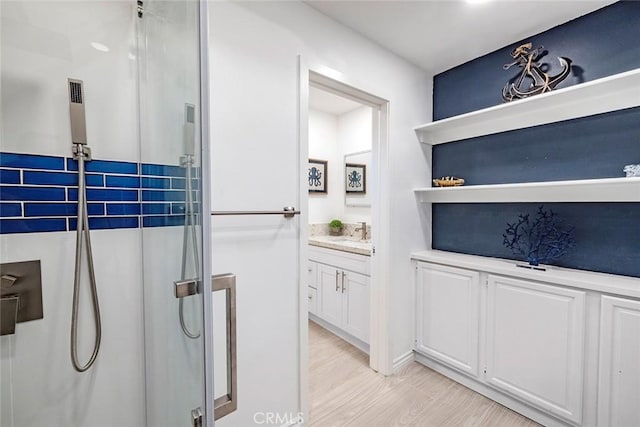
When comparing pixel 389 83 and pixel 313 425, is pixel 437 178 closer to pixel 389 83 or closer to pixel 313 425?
pixel 389 83

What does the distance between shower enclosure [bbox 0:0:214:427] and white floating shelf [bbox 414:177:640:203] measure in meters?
1.92

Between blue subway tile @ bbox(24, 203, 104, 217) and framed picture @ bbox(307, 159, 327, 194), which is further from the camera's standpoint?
framed picture @ bbox(307, 159, 327, 194)

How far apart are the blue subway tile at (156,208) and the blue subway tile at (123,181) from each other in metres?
0.09

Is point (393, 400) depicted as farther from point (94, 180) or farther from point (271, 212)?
point (94, 180)

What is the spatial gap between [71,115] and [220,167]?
0.55m

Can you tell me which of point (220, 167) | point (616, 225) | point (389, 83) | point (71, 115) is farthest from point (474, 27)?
point (71, 115)

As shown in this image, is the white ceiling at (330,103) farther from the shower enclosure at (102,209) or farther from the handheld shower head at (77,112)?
the handheld shower head at (77,112)

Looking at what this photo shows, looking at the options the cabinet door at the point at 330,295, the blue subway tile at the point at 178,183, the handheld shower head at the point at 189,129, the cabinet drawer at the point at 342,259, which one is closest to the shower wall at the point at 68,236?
the blue subway tile at the point at 178,183

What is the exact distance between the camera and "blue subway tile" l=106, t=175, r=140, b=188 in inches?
44.5

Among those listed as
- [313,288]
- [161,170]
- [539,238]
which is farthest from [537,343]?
[161,170]

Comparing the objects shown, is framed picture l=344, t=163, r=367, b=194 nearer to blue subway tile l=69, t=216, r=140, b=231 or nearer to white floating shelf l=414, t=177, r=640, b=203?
white floating shelf l=414, t=177, r=640, b=203

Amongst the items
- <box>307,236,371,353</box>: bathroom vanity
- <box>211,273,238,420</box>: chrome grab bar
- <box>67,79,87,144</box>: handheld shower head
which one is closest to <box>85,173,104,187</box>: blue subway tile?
<box>67,79,87,144</box>: handheld shower head

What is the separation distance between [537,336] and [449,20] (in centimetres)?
197

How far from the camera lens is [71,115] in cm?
104
